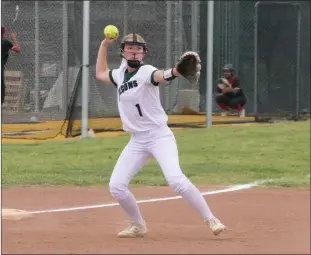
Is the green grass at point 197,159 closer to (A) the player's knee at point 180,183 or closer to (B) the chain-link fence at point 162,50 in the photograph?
(B) the chain-link fence at point 162,50

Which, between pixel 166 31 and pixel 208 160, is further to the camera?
pixel 166 31

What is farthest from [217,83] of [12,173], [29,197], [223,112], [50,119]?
[29,197]

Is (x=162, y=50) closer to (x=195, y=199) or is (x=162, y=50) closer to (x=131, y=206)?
(x=131, y=206)

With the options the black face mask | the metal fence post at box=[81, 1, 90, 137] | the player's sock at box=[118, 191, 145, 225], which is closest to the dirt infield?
the player's sock at box=[118, 191, 145, 225]

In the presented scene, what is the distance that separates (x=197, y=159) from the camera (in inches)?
488

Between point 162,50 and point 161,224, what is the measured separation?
10130 millimetres

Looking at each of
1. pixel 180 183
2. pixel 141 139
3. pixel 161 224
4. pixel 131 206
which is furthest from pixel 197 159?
pixel 180 183

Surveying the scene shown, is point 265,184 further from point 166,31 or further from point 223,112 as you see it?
point 223,112

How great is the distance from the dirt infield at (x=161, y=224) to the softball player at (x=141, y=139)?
26cm

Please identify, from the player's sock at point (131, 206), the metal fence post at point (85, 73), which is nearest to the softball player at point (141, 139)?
the player's sock at point (131, 206)

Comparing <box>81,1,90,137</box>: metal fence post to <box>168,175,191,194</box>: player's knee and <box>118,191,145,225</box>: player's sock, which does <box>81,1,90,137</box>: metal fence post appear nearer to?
<box>118,191,145,225</box>: player's sock

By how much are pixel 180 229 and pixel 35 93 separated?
29.0ft

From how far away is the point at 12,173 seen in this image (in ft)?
35.7

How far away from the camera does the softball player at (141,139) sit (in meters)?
6.49
